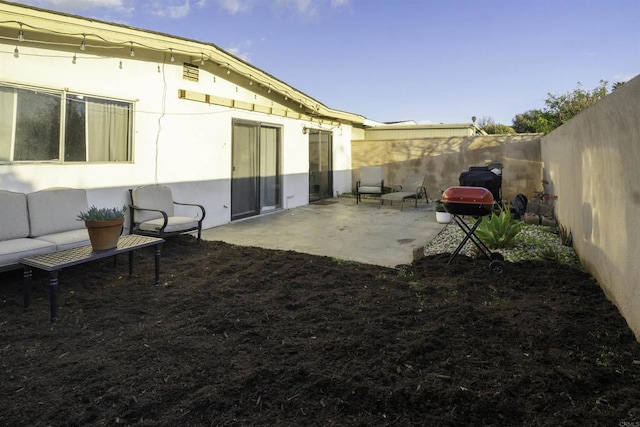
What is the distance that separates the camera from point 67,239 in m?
3.94

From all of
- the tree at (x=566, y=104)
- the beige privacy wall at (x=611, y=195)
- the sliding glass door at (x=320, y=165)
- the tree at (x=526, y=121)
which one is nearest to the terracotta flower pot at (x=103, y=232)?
the beige privacy wall at (x=611, y=195)

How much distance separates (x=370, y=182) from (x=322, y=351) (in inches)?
340

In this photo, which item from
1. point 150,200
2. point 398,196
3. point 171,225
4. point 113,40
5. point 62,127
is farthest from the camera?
point 398,196

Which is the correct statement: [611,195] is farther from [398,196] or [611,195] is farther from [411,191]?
[411,191]

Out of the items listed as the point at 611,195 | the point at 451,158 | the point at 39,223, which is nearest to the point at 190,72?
the point at 39,223

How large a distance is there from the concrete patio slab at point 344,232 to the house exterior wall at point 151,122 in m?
0.94

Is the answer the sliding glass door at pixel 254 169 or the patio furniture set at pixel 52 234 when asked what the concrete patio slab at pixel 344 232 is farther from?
the patio furniture set at pixel 52 234

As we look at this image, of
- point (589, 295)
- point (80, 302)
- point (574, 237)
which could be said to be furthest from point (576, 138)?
point (80, 302)

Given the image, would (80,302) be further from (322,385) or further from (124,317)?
(322,385)

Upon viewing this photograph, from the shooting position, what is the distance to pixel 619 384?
1991mm

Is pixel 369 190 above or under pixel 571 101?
under

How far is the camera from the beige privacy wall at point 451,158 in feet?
33.3

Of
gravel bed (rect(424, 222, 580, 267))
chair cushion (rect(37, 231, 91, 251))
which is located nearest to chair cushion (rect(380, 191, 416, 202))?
gravel bed (rect(424, 222, 580, 267))

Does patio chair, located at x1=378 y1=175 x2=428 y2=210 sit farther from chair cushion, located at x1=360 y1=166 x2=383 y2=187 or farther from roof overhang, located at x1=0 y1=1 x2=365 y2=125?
roof overhang, located at x1=0 y1=1 x2=365 y2=125
